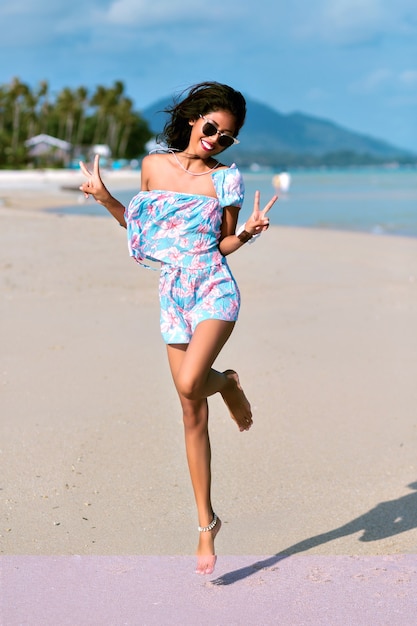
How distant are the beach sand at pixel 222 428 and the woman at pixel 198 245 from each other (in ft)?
2.26

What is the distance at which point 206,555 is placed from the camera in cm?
348

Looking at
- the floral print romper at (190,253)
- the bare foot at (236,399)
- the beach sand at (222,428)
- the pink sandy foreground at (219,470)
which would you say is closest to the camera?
the pink sandy foreground at (219,470)

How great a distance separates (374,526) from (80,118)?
4370 inches

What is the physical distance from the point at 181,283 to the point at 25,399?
106 inches

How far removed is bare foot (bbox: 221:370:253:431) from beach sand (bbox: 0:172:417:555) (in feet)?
1.76

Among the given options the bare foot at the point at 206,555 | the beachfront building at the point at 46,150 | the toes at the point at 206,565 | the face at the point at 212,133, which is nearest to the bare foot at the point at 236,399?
the bare foot at the point at 206,555

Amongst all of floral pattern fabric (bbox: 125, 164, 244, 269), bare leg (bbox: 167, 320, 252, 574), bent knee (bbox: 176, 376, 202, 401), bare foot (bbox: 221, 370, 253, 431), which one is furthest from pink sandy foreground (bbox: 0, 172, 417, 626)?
floral pattern fabric (bbox: 125, 164, 244, 269)

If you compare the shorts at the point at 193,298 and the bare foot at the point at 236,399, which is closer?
the shorts at the point at 193,298

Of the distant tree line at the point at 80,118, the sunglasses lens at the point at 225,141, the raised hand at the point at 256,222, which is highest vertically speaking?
the sunglasses lens at the point at 225,141

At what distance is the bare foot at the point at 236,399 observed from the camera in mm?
3713

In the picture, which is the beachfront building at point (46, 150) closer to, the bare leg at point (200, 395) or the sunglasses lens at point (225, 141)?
the sunglasses lens at point (225, 141)

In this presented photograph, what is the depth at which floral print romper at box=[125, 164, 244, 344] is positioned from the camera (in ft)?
11.2

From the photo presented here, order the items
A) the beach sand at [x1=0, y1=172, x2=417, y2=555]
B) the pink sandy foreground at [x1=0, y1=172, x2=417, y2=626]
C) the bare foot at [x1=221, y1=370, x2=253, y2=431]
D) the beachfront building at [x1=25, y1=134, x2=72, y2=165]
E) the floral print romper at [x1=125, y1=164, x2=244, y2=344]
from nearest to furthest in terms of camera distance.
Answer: the pink sandy foreground at [x1=0, y1=172, x2=417, y2=626]
the floral print romper at [x1=125, y1=164, x2=244, y2=344]
the bare foot at [x1=221, y1=370, x2=253, y2=431]
the beach sand at [x1=0, y1=172, x2=417, y2=555]
the beachfront building at [x1=25, y1=134, x2=72, y2=165]

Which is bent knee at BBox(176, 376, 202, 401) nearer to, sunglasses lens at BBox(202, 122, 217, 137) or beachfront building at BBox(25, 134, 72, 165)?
sunglasses lens at BBox(202, 122, 217, 137)
